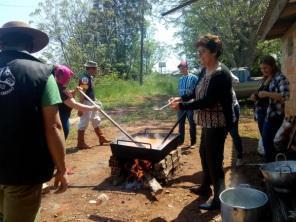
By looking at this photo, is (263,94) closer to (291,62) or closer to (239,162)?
(239,162)

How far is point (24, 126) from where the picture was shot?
2.34 metres

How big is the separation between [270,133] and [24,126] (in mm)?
3966

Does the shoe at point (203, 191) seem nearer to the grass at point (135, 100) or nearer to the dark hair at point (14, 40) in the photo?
the dark hair at point (14, 40)

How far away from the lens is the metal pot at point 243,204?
11.1 ft

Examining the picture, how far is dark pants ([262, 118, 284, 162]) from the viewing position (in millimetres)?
5238

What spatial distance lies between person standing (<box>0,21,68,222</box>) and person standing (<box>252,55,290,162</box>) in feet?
12.0

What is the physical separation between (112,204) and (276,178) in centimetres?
218

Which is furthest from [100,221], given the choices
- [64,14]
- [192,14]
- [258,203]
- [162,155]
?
[64,14]

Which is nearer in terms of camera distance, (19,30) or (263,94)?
(19,30)

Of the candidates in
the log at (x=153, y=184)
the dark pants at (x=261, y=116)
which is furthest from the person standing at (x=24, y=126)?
the dark pants at (x=261, y=116)

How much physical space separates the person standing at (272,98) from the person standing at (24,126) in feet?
12.0

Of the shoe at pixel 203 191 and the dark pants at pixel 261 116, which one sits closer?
the shoe at pixel 203 191

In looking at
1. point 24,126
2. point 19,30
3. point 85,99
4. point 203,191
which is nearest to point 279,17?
point 203,191

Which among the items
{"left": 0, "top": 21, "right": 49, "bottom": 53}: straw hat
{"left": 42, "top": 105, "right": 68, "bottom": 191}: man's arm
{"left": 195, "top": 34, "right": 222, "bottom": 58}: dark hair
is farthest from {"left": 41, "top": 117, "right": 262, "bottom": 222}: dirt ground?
{"left": 0, "top": 21, "right": 49, "bottom": 53}: straw hat
